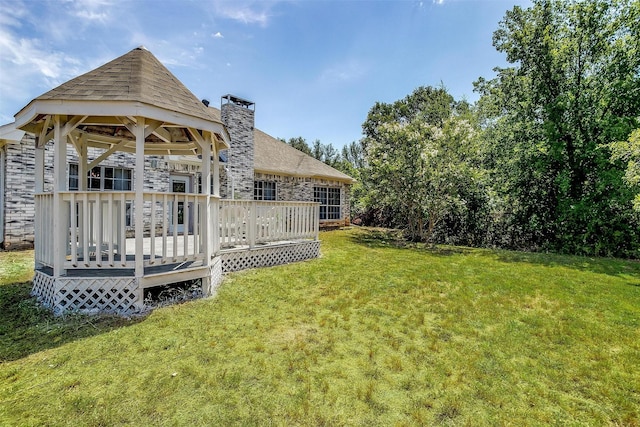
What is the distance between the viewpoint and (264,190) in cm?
1430

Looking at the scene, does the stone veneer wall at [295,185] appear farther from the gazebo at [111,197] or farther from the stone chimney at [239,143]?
the gazebo at [111,197]

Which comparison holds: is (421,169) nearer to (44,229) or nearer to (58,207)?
(58,207)

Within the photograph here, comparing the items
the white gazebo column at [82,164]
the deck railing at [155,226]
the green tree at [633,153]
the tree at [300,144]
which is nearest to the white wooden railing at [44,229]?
the deck railing at [155,226]

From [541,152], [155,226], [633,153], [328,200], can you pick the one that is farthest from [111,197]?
[541,152]

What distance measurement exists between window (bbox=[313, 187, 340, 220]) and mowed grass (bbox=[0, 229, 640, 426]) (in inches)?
441

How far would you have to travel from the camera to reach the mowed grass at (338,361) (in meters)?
2.34

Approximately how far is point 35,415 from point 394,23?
13.3 metres

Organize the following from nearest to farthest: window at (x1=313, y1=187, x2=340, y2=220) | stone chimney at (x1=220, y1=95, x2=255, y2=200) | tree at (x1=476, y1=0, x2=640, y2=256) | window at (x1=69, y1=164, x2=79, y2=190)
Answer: window at (x1=69, y1=164, x2=79, y2=190) → tree at (x1=476, y1=0, x2=640, y2=256) → stone chimney at (x1=220, y1=95, x2=255, y2=200) → window at (x1=313, y1=187, x2=340, y2=220)

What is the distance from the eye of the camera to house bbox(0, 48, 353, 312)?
408 cm

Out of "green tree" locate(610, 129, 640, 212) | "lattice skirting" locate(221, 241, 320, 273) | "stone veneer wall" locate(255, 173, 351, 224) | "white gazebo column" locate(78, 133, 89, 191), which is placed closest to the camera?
"white gazebo column" locate(78, 133, 89, 191)

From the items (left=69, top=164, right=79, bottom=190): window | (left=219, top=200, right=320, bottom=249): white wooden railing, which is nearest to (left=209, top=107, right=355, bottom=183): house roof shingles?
(left=69, top=164, right=79, bottom=190): window

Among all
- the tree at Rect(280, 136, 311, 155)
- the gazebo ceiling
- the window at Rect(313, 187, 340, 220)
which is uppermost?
the tree at Rect(280, 136, 311, 155)

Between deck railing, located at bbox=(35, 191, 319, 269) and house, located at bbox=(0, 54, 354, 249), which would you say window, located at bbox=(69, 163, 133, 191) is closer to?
house, located at bbox=(0, 54, 354, 249)

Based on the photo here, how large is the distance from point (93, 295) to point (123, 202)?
4.59 feet
